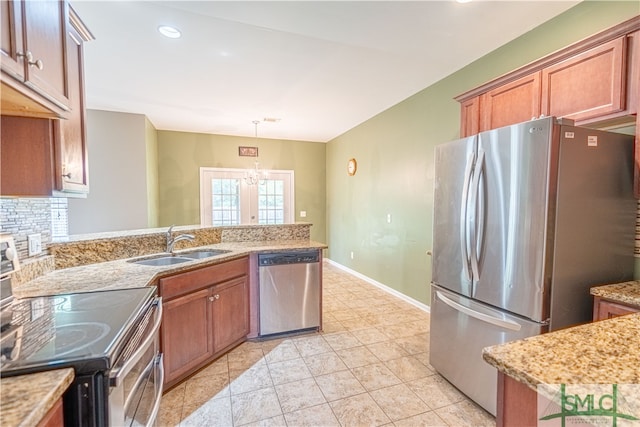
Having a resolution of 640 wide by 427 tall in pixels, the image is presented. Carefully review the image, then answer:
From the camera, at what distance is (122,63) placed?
2850 mm

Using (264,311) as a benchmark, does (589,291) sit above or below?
above

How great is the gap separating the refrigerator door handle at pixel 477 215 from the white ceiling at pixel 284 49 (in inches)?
45.9

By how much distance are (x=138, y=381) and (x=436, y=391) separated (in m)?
1.88

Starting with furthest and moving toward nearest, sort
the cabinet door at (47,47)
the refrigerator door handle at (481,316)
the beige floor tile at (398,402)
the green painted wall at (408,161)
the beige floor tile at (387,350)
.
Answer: the beige floor tile at (387,350), the green painted wall at (408,161), the beige floor tile at (398,402), the refrigerator door handle at (481,316), the cabinet door at (47,47)

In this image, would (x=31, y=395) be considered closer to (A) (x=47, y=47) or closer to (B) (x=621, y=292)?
(A) (x=47, y=47)

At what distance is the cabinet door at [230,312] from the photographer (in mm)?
2369

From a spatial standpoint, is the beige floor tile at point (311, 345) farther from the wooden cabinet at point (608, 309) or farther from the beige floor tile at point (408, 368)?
the wooden cabinet at point (608, 309)

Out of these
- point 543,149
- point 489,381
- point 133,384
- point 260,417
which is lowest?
point 260,417

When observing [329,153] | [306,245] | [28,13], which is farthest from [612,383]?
[329,153]

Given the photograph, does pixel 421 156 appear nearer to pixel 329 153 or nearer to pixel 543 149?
pixel 543 149

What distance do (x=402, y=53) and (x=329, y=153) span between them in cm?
385

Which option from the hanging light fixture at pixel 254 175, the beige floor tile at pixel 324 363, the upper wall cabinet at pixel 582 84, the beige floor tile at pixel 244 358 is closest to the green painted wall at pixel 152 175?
the hanging light fixture at pixel 254 175

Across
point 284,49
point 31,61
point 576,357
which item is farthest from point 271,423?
point 284,49

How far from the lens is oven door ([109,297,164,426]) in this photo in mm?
948
